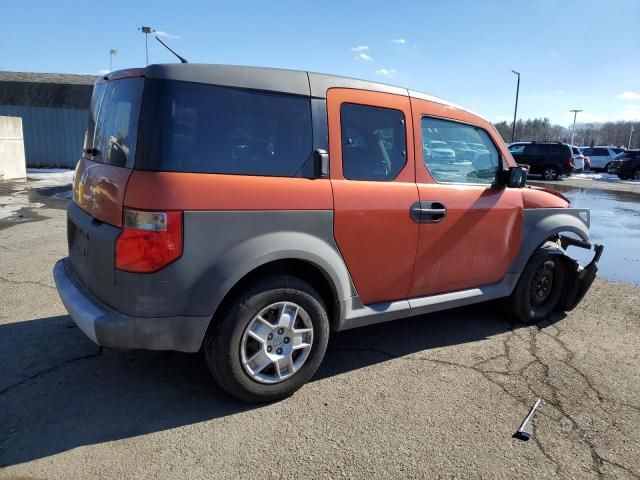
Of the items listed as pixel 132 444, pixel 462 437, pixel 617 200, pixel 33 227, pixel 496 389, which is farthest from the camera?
pixel 617 200

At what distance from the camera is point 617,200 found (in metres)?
17.2

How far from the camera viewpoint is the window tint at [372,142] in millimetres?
3387

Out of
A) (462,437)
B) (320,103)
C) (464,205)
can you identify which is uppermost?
(320,103)

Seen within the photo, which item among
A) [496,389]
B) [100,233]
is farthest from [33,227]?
[496,389]

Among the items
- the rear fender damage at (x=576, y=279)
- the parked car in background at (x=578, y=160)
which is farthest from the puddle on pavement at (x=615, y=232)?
the parked car in background at (x=578, y=160)

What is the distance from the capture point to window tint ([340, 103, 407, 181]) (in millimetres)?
3387

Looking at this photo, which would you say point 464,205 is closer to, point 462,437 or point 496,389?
point 496,389

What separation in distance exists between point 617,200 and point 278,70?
17.6 m

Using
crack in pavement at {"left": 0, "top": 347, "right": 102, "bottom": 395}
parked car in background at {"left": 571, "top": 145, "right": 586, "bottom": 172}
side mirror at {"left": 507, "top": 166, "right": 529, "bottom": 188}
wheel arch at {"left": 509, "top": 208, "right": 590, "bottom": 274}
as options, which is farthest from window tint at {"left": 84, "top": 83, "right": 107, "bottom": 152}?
parked car in background at {"left": 571, "top": 145, "right": 586, "bottom": 172}

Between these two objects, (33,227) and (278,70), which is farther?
(33,227)

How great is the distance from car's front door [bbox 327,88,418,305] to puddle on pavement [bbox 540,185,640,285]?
4.13 metres

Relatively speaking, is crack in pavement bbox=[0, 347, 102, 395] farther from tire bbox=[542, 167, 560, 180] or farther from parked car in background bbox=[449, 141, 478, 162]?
tire bbox=[542, 167, 560, 180]

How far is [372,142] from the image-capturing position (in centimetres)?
354

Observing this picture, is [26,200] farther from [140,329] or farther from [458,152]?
[458,152]
